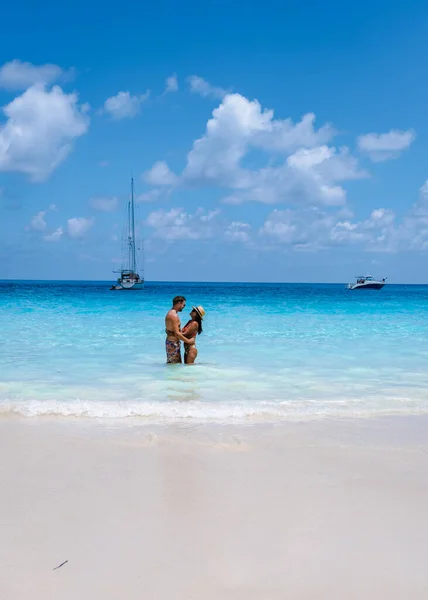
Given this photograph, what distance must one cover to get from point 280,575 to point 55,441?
3.25 m

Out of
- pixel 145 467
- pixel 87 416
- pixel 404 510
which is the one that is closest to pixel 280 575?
pixel 404 510

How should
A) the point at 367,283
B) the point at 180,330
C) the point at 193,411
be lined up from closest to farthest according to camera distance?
the point at 193,411 < the point at 180,330 < the point at 367,283

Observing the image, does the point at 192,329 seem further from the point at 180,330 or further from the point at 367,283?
the point at 367,283

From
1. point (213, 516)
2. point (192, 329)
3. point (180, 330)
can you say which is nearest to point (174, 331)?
point (180, 330)

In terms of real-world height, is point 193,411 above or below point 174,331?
below

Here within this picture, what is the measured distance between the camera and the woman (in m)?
10.4

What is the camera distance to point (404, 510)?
3.84 m

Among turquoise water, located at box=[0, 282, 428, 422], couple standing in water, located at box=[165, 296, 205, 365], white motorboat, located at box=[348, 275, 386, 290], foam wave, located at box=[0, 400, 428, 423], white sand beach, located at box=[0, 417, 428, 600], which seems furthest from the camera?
white motorboat, located at box=[348, 275, 386, 290]

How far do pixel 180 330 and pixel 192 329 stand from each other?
31cm

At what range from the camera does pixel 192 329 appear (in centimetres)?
1057

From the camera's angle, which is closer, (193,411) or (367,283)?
Answer: (193,411)

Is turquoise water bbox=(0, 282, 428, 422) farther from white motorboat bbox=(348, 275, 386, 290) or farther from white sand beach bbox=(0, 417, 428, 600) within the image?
white motorboat bbox=(348, 275, 386, 290)

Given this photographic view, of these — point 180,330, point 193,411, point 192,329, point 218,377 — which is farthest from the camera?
point 180,330

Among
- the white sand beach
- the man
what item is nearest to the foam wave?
the white sand beach
